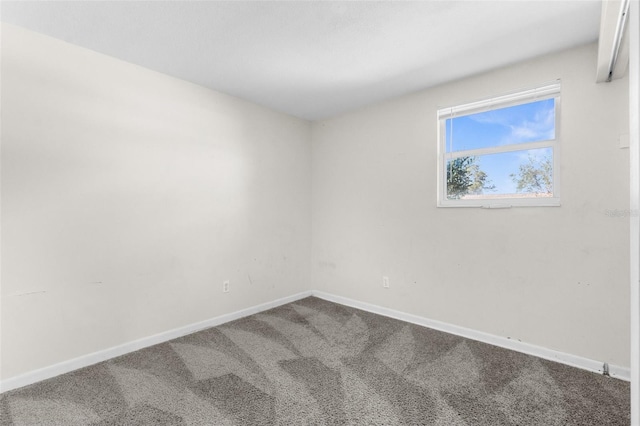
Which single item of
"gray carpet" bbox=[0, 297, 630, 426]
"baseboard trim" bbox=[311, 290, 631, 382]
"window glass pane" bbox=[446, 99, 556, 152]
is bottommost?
"gray carpet" bbox=[0, 297, 630, 426]

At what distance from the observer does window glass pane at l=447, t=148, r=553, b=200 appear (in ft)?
8.07

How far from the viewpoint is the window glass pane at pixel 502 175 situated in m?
2.46

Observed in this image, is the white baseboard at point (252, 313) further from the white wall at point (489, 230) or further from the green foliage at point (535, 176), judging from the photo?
the green foliage at point (535, 176)

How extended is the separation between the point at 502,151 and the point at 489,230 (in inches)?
26.9

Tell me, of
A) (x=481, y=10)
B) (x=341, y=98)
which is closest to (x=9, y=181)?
(x=341, y=98)

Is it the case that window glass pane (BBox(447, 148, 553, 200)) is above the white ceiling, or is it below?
below

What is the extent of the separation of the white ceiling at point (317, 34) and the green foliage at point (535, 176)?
82 centimetres

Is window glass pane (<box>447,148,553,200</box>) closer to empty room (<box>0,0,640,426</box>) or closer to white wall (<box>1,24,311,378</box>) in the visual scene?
empty room (<box>0,0,640,426</box>)

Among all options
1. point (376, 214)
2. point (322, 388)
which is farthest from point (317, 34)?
point (322, 388)

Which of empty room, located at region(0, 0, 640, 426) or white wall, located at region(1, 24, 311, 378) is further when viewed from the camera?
white wall, located at region(1, 24, 311, 378)

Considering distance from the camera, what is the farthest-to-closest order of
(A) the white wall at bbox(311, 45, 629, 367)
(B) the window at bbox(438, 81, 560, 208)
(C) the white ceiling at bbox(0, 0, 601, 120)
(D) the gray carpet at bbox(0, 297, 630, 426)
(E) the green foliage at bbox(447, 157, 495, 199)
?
(E) the green foliage at bbox(447, 157, 495, 199) → (B) the window at bbox(438, 81, 560, 208) → (A) the white wall at bbox(311, 45, 629, 367) → (C) the white ceiling at bbox(0, 0, 601, 120) → (D) the gray carpet at bbox(0, 297, 630, 426)

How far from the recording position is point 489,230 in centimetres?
264

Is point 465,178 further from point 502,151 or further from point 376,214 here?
point 376,214

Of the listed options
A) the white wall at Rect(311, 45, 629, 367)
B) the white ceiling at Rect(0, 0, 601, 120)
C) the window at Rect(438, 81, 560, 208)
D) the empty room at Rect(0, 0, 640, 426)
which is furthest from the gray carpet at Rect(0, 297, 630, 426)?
the white ceiling at Rect(0, 0, 601, 120)
